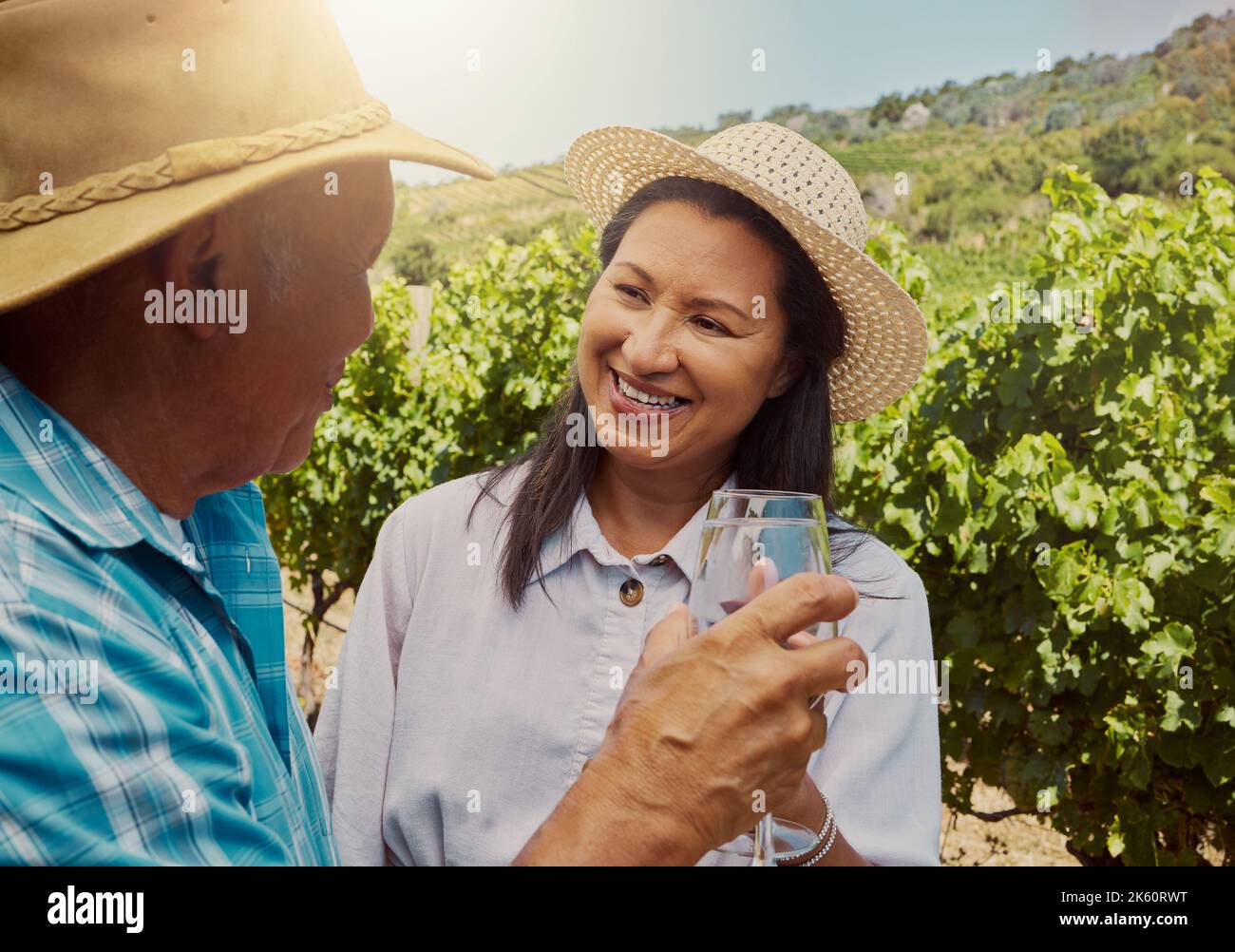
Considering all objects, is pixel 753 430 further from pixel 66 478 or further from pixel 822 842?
pixel 66 478

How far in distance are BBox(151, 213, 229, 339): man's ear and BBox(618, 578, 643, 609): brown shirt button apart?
1040mm

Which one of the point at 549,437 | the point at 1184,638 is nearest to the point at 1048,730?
the point at 1184,638

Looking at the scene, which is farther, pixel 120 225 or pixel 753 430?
pixel 753 430

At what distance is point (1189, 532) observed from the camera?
3527mm

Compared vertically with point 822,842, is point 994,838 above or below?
below

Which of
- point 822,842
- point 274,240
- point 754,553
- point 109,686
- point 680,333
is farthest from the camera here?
point 680,333

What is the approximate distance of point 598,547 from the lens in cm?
205

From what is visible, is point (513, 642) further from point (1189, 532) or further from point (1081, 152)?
point (1081, 152)

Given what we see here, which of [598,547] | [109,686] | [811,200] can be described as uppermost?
[811,200]

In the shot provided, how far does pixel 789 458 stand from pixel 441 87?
846 centimetres

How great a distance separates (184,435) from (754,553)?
64 cm

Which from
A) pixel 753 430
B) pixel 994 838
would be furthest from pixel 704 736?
pixel 994 838

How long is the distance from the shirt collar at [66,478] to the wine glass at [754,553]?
1.92 feet

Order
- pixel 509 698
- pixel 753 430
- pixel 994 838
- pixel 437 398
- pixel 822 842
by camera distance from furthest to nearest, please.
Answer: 1. pixel 437 398
2. pixel 994 838
3. pixel 753 430
4. pixel 509 698
5. pixel 822 842
